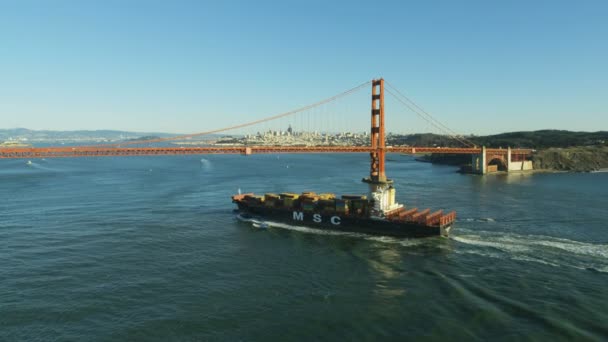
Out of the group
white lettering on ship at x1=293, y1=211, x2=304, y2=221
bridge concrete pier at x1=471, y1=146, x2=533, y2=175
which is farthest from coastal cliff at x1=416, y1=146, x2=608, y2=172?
white lettering on ship at x1=293, y1=211, x2=304, y2=221

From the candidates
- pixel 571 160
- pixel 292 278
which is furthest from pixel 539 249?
pixel 571 160

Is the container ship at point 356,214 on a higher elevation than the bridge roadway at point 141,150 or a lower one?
lower

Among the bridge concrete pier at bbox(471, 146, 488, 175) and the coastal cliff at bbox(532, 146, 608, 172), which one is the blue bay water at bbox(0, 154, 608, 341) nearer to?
the bridge concrete pier at bbox(471, 146, 488, 175)

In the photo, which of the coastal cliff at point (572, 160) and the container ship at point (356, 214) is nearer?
the container ship at point (356, 214)

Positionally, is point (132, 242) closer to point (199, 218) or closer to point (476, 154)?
point (199, 218)

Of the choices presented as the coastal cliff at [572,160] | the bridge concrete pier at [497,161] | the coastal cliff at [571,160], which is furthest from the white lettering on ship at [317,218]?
the coastal cliff at [571,160]

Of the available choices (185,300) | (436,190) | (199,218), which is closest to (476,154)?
(436,190)

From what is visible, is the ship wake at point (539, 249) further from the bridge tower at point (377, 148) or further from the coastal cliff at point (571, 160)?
the coastal cliff at point (571, 160)
